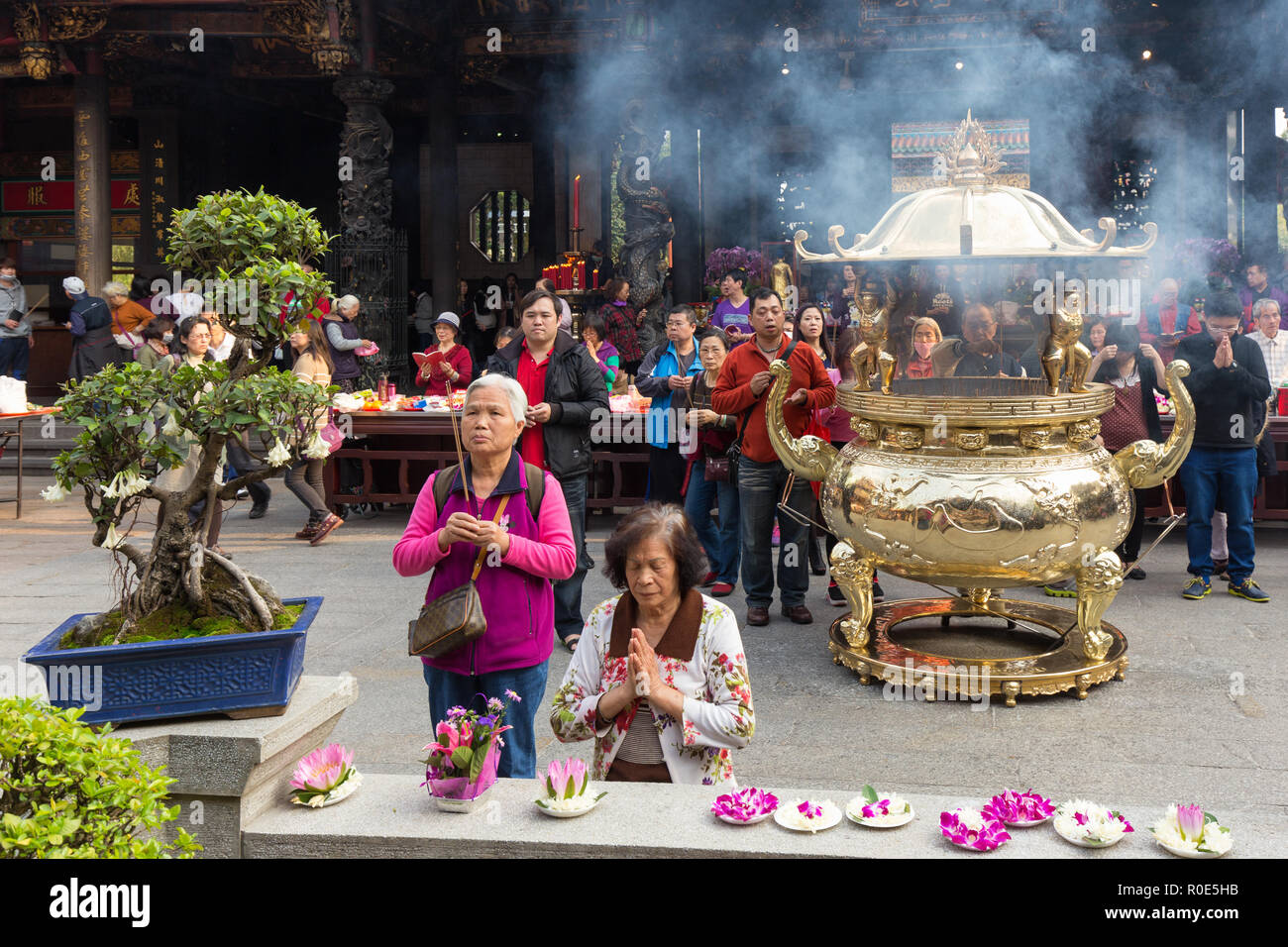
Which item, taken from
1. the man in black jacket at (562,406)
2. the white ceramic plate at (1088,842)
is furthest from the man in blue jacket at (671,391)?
the white ceramic plate at (1088,842)

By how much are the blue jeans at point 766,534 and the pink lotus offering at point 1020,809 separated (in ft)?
11.9

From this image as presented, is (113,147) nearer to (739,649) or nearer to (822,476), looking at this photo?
(822,476)

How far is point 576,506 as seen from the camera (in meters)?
5.66

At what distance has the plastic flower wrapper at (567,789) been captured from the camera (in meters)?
2.63

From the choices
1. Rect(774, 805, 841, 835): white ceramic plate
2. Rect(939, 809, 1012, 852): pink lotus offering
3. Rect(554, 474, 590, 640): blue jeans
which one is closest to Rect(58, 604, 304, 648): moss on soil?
Rect(774, 805, 841, 835): white ceramic plate

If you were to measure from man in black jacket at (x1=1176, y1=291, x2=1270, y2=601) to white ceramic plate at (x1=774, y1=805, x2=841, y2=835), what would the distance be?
191 inches

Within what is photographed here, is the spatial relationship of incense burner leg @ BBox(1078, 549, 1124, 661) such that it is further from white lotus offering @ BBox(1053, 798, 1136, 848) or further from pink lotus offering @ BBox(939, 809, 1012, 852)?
pink lotus offering @ BBox(939, 809, 1012, 852)

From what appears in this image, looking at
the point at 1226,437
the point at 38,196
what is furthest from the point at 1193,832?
the point at 38,196

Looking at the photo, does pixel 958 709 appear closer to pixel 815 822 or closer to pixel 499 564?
pixel 499 564

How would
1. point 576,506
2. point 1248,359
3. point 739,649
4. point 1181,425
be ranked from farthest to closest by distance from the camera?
point 1248,359
point 576,506
point 1181,425
point 739,649

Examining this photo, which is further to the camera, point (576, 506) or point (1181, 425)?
point (576, 506)
